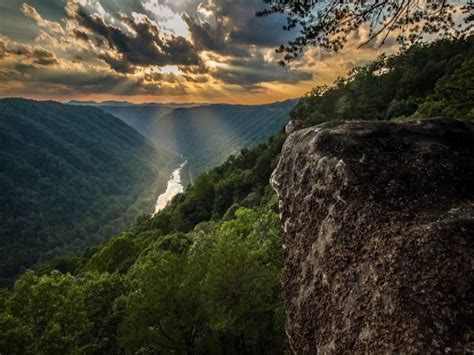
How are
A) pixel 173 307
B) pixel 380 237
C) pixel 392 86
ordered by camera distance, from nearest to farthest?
pixel 380 237 < pixel 173 307 < pixel 392 86

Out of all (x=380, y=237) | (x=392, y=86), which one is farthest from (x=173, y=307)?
(x=392, y=86)

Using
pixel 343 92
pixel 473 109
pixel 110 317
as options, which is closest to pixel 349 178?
pixel 473 109

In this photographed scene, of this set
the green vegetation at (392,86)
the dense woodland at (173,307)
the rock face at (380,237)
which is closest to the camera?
the rock face at (380,237)

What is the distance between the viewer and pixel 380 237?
7445 mm

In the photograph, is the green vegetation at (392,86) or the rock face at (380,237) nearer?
the rock face at (380,237)

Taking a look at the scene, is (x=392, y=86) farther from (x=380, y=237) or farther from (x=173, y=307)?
(x=380, y=237)

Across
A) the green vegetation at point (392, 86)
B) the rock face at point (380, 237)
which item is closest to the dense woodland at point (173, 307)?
the rock face at point (380, 237)

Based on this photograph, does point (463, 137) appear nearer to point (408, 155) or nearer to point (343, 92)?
point (408, 155)

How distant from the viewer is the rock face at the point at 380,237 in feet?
19.7

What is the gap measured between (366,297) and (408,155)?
4.05 m

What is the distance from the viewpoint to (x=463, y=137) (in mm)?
9836

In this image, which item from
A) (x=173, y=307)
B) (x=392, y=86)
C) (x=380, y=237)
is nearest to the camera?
(x=380, y=237)

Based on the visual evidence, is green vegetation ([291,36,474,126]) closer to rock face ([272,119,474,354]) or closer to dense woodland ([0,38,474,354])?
dense woodland ([0,38,474,354])

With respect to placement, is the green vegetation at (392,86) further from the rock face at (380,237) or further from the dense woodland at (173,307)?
the rock face at (380,237)
